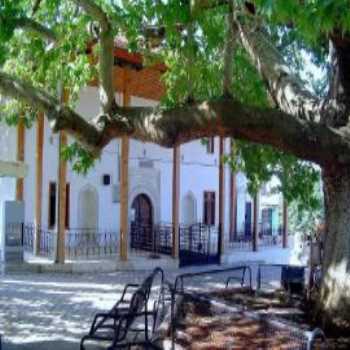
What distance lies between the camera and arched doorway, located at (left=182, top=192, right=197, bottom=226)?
25.1 meters

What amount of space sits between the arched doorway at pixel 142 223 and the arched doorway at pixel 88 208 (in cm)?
157

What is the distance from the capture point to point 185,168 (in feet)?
81.0

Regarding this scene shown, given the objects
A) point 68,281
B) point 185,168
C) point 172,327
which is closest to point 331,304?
point 172,327

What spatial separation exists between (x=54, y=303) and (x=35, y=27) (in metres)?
6.13

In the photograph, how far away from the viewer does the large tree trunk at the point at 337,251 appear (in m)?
6.91

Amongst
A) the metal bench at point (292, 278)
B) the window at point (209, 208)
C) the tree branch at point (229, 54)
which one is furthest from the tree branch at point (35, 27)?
the window at point (209, 208)

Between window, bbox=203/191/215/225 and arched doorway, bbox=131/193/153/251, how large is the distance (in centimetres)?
328

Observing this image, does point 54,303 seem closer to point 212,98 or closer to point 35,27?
point 35,27

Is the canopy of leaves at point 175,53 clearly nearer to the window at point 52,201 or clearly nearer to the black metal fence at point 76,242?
the black metal fence at point 76,242

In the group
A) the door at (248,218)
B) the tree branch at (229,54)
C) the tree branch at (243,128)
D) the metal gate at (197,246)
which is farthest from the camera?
the door at (248,218)

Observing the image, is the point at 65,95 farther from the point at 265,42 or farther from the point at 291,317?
the point at 291,317

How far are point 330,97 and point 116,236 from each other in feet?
47.4

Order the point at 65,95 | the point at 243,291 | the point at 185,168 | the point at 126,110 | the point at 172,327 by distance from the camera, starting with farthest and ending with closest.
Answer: the point at 185,168
the point at 65,95
the point at 243,291
the point at 126,110
the point at 172,327

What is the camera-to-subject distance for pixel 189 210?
2528 cm
